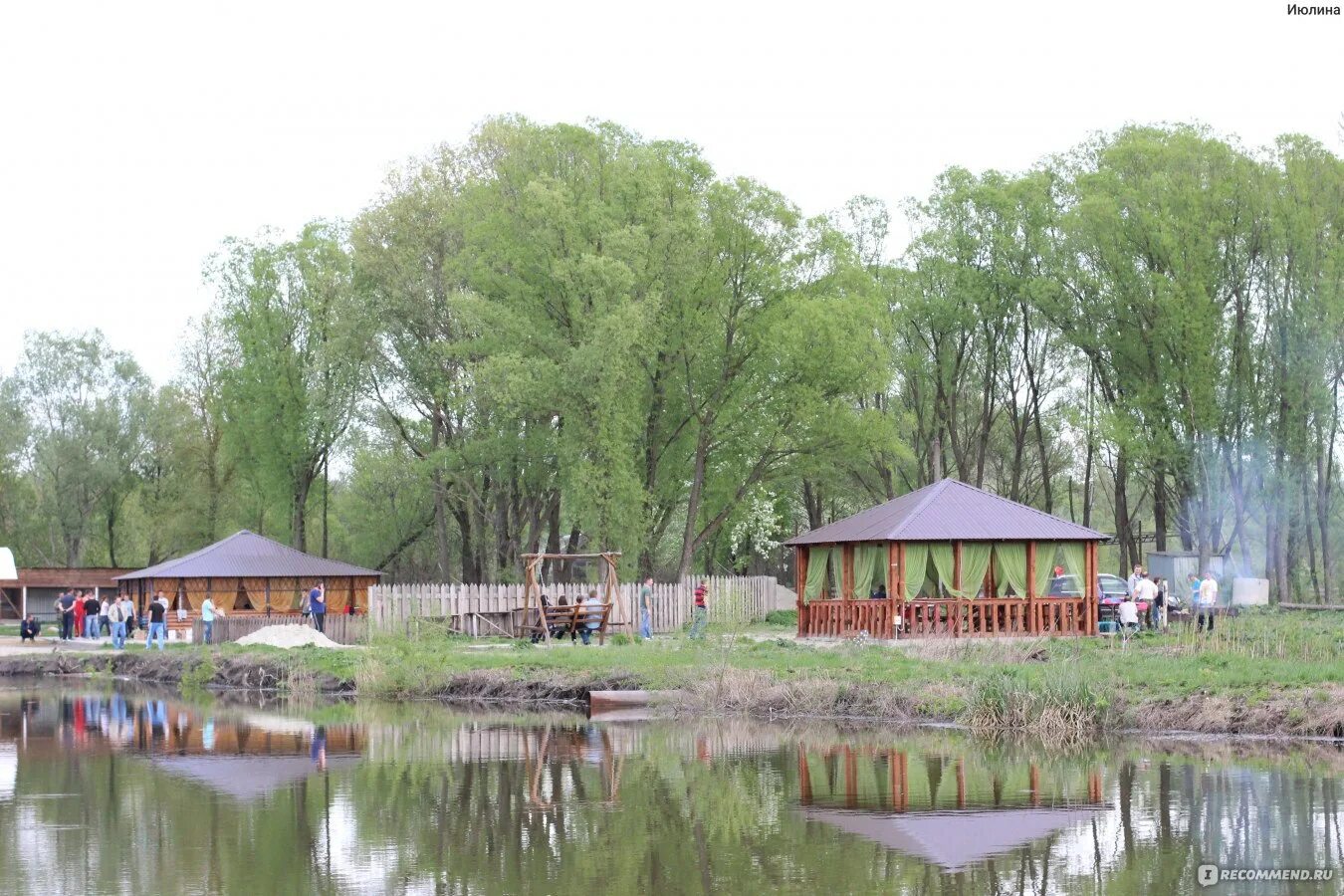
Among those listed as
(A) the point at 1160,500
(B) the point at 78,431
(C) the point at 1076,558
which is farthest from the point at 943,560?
(B) the point at 78,431

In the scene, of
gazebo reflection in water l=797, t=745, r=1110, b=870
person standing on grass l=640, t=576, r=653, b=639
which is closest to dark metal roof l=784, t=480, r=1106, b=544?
person standing on grass l=640, t=576, r=653, b=639

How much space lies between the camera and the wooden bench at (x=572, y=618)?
122ft

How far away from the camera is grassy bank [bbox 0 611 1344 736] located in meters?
21.1

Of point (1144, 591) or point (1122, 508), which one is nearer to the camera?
point (1144, 591)

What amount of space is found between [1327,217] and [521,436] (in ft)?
88.5

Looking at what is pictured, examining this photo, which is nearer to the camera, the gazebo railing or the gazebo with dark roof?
the gazebo railing

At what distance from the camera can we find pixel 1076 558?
117 ft

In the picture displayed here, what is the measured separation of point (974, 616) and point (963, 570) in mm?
1151

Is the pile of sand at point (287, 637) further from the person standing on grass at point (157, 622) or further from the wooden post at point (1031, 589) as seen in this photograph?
the wooden post at point (1031, 589)

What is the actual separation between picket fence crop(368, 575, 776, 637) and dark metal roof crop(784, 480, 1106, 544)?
3.94 metres

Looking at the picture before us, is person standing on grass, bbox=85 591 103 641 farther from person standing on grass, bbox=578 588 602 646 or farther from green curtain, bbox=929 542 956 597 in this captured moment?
green curtain, bbox=929 542 956 597

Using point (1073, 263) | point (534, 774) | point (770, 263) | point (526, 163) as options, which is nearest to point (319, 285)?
point (526, 163)

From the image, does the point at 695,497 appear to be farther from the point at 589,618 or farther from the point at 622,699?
the point at 622,699

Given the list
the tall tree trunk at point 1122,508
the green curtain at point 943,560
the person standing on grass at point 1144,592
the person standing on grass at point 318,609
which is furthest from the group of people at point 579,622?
the tall tree trunk at point 1122,508
